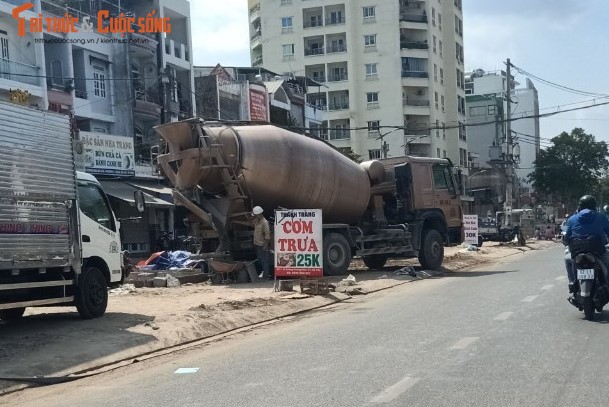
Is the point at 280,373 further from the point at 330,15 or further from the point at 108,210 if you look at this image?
the point at 330,15

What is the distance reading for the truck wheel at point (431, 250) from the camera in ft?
62.6

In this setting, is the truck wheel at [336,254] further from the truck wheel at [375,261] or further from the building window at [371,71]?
the building window at [371,71]

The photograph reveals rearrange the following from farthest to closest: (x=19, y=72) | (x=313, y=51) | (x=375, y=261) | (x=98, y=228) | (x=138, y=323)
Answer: (x=313, y=51) → (x=19, y=72) → (x=375, y=261) → (x=98, y=228) → (x=138, y=323)

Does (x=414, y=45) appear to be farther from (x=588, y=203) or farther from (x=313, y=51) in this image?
(x=588, y=203)

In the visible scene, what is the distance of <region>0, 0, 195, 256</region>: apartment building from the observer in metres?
25.1

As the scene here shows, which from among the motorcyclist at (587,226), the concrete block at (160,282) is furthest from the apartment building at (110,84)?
the motorcyclist at (587,226)

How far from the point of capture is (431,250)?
63.1ft

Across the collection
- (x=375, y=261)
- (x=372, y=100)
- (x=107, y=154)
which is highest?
(x=372, y=100)

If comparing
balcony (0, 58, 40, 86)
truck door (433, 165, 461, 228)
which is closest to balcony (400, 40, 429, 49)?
balcony (0, 58, 40, 86)

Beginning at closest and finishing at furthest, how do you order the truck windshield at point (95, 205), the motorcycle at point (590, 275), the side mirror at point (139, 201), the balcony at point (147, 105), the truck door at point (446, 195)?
the motorcycle at point (590, 275) < the truck windshield at point (95, 205) < the side mirror at point (139, 201) < the truck door at point (446, 195) < the balcony at point (147, 105)

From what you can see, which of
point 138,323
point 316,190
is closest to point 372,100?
point 316,190

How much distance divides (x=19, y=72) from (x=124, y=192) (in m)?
5.95

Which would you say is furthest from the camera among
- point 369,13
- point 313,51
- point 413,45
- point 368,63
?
point 313,51

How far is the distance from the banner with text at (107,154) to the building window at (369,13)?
47.7 meters
